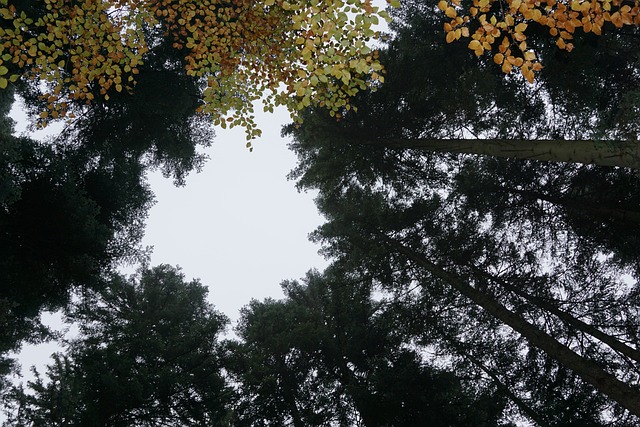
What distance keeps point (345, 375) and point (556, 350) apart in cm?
737

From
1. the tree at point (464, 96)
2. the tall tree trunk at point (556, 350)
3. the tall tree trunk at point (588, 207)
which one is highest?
the tree at point (464, 96)

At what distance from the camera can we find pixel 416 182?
1130 centimetres

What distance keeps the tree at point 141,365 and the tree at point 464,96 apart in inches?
309

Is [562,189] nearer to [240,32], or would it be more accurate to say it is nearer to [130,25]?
[240,32]

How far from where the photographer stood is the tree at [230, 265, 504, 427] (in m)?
10.4

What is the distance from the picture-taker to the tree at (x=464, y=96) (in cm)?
808

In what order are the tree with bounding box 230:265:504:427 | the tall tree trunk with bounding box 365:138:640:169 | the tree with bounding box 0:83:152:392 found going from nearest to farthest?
1. the tall tree trunk with bounding box 365:138:640:169
2. the tree with bounding box 0:83:152:392
3. the tree with bounding box 230:265:504:427

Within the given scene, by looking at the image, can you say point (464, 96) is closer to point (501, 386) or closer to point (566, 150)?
A: point (566, 150)

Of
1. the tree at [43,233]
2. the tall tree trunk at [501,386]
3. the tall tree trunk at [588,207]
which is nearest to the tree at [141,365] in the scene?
the tree at [43,233]

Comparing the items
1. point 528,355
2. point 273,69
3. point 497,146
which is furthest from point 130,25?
point 528,355

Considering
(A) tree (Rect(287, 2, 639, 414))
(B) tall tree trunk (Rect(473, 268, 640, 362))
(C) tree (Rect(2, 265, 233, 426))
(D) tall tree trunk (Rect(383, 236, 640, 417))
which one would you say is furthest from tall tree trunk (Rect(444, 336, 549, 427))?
(C) tree (Rect(2, 265, 233, 426))

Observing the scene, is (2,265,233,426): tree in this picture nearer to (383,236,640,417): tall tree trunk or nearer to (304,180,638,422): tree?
(304,180,638,422): tree

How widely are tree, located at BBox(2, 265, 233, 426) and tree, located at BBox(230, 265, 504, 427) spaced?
4.25 ft

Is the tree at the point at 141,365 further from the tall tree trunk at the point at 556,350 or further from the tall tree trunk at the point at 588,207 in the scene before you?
the tall tree trunk at the point at 588,207
